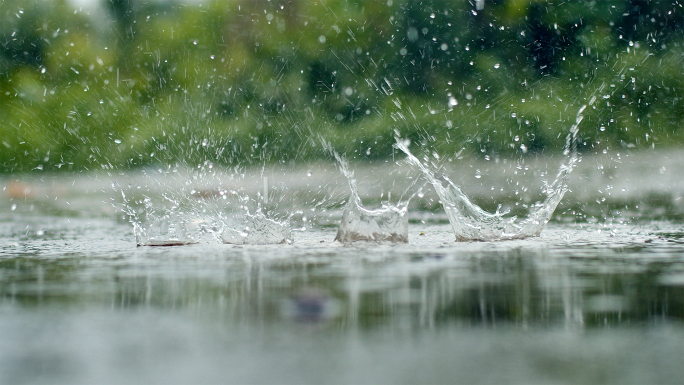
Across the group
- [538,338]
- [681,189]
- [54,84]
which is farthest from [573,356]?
[54,84]

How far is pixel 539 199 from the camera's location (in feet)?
62.6

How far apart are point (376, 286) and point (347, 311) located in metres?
0.95

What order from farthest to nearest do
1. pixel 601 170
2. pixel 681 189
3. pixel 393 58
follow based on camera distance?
pixel 393 58, pixel 601 170, pixel 681 189

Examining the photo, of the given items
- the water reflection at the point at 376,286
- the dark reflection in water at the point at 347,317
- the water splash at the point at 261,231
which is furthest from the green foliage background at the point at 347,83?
the dark reflection in water at the point at 347,317

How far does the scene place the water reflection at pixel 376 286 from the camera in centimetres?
409

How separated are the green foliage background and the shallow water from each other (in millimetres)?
18533

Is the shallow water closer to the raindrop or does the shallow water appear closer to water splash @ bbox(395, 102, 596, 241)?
water splash @ bbox(395, 102, 596, 241)

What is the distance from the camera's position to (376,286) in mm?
5164

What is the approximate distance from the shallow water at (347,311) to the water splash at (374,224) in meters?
0.26

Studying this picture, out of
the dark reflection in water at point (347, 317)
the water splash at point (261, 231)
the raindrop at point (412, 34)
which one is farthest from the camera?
the raindrop at point (412, 34)

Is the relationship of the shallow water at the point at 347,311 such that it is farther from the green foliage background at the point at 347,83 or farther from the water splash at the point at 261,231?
the green foliage background at the point at 347,83

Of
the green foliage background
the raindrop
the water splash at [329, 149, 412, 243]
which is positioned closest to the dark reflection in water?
the water splash at [329, 149, 412, 243]

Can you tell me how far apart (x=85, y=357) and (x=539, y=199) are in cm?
1641

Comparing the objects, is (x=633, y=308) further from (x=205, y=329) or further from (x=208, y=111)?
(x=208, y=111)
